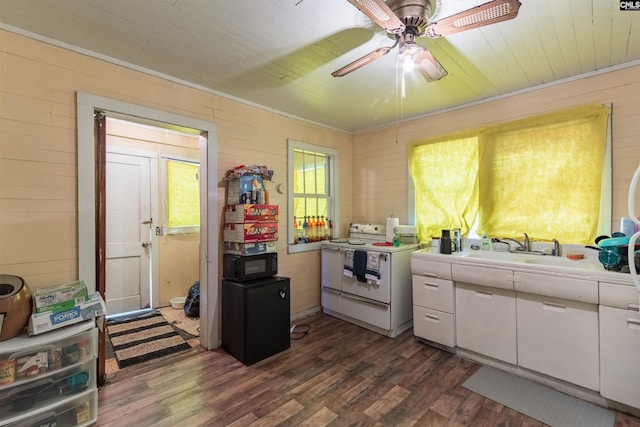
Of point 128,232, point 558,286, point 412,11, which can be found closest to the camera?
point 412,11

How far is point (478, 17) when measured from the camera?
1.39 metres

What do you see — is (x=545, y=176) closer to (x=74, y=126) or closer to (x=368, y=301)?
(x=368, y=301)

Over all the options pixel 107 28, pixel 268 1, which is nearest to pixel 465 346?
pixel 268 1

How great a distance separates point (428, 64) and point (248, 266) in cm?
211

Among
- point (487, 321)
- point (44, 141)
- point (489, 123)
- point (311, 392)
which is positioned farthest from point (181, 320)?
point (489, 123)

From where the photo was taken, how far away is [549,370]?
2137 mm

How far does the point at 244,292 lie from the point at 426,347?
1.83 meters

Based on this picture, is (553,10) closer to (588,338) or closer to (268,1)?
(268,1)

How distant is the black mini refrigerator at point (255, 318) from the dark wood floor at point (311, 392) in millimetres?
97

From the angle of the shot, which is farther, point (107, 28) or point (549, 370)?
point (549, 370)

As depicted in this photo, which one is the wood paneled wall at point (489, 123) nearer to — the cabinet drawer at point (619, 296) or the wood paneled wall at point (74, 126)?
the wood paneled wall at point (74, 126)

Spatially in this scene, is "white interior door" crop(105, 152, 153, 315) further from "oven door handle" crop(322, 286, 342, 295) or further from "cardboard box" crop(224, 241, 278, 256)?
"oven door handle" crop(322, 286, 342, 295)

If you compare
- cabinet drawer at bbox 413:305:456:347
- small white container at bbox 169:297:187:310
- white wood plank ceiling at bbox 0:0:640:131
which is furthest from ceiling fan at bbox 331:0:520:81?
small white container at bbox 169:297:187:310

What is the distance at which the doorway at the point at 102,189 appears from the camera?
6.90ft
